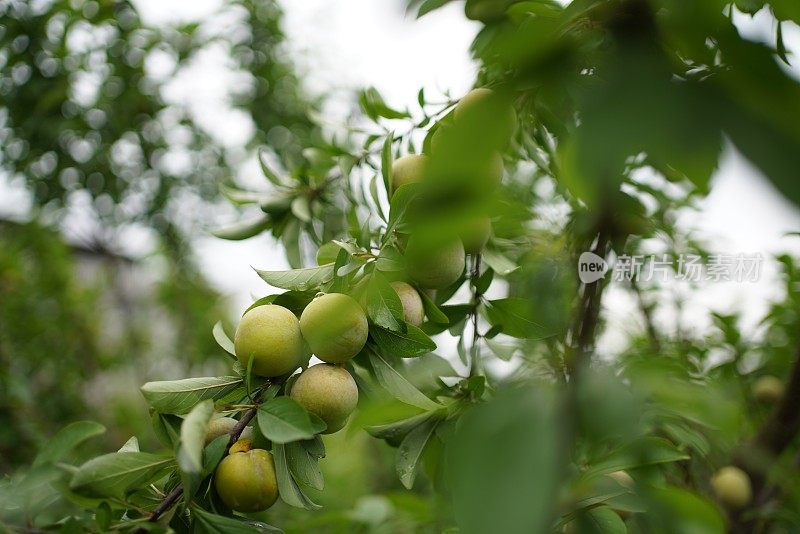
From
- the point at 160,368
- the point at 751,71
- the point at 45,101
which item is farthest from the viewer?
the point at 160,368

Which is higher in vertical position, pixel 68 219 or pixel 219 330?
pixel 219 330

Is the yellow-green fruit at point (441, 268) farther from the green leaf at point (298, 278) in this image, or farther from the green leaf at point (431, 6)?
the green leaf at point (431, 6)

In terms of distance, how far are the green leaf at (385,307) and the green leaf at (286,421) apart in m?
0.09

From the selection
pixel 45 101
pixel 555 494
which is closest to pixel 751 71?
pixel 555 494

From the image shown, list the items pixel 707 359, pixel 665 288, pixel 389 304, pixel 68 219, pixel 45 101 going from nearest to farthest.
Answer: pixel 389 304 < pixel 707 359 < pixel 665 288 < pixel 45 101 < pixel 68 219

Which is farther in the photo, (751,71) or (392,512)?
(392,512)

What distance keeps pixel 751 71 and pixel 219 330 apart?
0.55 metres

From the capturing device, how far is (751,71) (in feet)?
0.57

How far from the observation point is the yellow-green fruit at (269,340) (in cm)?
53

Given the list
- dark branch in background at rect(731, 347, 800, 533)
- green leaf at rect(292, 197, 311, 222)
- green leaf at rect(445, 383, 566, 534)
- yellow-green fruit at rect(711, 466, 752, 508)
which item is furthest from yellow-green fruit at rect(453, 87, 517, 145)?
yellow-green fruit at rect(711, 466, 752, 508)

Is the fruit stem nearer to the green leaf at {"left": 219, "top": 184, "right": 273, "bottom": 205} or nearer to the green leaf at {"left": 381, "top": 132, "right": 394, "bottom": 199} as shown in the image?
the green leaf at {"left": 381, "top": 132, "right": 394, "bottom": 199}

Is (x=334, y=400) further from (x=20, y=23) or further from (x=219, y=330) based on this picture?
(x=20, y=23)

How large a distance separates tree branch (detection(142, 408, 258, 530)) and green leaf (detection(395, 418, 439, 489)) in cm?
15

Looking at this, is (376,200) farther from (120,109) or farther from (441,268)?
(120,109)
